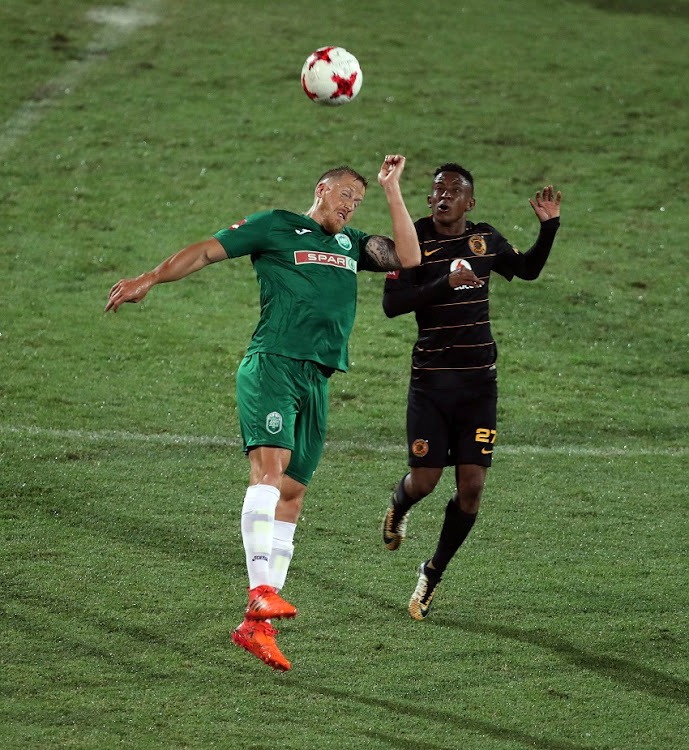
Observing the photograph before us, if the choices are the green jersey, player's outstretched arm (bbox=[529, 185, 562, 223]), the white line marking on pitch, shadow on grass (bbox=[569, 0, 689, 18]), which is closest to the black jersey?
player's outstretched arm (bbox=[529, 185, 562, 223])

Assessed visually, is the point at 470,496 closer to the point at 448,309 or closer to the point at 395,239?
the point at 448,309

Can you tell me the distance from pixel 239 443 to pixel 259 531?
3.56 m

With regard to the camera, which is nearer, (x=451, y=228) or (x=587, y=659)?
(x=587, y=659)

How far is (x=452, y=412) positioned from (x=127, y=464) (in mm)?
2930

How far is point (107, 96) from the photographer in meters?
16.2

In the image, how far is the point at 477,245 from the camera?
639cm

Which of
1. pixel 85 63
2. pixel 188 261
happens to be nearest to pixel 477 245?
pixel 188 261

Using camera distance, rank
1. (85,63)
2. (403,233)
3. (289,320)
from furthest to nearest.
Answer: (85,63) → (403,233) → (289,320)

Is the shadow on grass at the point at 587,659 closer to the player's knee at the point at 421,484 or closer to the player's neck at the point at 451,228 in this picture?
the player's knee at the point at 421,484

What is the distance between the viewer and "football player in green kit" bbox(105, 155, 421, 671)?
17.9 feet

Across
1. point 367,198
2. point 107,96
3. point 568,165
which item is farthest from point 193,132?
point 568,165

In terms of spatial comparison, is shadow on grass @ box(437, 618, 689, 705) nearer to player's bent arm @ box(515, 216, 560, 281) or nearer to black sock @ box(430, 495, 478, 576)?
black sock @ box(430, 495, 478, 576)

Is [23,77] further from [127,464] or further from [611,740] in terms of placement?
[611,740]

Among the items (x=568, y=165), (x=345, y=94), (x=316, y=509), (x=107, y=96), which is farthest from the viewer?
(x=107, y=96)
